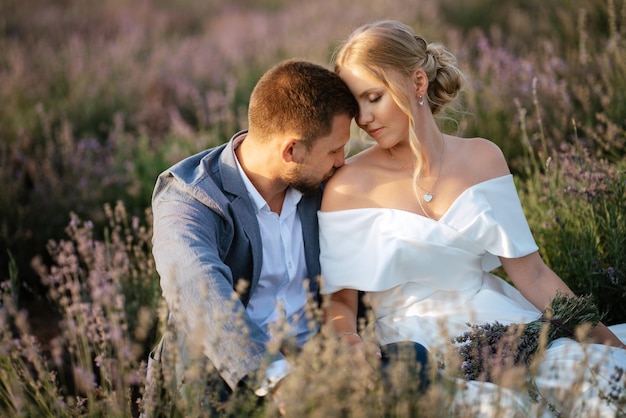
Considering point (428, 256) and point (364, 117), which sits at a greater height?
point (364, 117)

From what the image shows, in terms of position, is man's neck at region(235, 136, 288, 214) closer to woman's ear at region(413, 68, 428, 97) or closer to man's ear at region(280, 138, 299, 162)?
man's ear at region(280, 138, 299, 162)

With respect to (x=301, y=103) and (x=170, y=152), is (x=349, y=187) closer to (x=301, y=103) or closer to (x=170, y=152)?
(x=301, y=103)

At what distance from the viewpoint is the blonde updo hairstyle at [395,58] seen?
2.78 metres

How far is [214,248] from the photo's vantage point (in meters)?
2.44

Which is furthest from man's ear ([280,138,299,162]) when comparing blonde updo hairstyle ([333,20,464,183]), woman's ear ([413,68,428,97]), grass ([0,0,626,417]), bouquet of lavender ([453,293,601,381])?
bouquet of lavender ([453,293,601,381])

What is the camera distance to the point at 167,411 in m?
1.91

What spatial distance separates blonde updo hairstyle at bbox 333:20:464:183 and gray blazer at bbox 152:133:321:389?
0.55 m

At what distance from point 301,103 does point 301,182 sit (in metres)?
0.31

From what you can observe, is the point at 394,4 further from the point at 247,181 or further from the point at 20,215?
the point at 247,181

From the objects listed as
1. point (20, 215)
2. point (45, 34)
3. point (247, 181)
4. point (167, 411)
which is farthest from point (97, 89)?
point (167, 411)

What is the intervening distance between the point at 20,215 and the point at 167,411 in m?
2.76

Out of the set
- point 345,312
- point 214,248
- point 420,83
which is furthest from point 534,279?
point 214,248

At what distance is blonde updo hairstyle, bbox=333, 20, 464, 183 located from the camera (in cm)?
278

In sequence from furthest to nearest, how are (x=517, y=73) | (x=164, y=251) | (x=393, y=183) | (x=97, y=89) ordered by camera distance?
(x=97, y=89)
(x=517, y=73)
(x=393, y=183)
(x=164, y=251)
